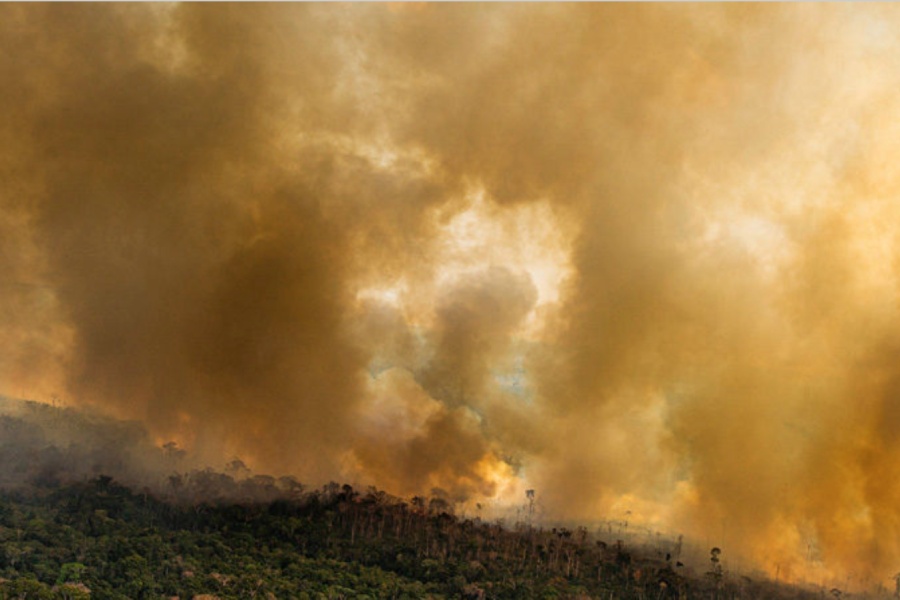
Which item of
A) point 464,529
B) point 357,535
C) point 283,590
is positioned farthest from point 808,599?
point 283,590

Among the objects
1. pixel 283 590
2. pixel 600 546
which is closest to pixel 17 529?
pixel 283 590

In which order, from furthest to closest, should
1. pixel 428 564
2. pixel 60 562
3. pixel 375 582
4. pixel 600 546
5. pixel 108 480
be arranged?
pixel 600 546 < pixel 108 480 < pixel 428 564 < pixel 375 582 < pixel 60 562

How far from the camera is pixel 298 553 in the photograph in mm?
79812

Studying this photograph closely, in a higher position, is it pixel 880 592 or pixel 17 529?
pixel 880 592

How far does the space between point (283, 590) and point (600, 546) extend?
43100mm

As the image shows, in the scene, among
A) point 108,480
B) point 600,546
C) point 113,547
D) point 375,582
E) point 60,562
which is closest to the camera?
point 60,562

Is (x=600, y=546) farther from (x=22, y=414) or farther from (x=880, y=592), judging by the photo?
(x=22, y=414)

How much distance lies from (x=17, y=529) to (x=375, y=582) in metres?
28.7

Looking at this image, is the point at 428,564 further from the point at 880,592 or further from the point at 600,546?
the point at 880,592

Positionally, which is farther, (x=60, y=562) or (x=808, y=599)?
(x=808, y=599)

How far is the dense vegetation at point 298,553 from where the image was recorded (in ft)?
209

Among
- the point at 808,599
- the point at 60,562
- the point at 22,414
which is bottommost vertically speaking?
the point at 60,562

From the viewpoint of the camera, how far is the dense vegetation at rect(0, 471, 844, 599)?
63.8 meters

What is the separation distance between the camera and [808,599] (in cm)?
9206
